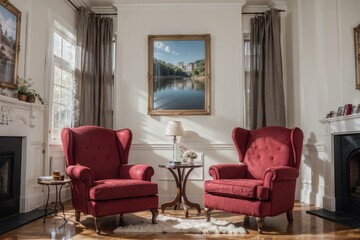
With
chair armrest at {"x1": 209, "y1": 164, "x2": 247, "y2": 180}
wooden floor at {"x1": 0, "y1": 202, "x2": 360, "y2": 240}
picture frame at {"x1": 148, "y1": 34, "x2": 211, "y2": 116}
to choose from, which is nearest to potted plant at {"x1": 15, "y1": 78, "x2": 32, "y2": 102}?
wooden floor at {"x1": 0, "y1": 202, "x2": 360, "y2": 240}

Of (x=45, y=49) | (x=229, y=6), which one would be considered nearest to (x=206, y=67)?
(x=229, y=6)

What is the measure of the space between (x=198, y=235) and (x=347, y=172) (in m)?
2.08

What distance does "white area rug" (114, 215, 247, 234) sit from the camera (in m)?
3.28

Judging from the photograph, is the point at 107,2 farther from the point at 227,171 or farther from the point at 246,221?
the point at 246,221

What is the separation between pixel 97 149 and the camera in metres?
4.03

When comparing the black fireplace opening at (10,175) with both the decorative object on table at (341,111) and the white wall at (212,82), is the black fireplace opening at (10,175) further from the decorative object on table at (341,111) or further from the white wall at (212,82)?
the decorative object on table at (341,111)

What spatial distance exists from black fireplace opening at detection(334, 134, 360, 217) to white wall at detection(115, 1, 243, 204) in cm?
147

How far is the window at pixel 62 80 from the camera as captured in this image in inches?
190

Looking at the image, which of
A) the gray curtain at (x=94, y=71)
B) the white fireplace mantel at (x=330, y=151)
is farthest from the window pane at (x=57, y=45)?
the white fireplace mantel at (x=330, y=151)

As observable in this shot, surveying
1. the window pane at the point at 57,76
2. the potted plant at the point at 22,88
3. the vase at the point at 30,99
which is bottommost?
the vase at the point at 30,99

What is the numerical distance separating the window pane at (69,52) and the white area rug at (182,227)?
2.94m

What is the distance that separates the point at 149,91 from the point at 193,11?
1481 mm

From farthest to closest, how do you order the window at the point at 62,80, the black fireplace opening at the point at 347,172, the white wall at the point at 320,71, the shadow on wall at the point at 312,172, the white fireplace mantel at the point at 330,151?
the window at the point at 62,80, the shadow on wall at the point at 312,172, the white wall at the point at 320,71, the white fireplace mantel at the point at 330,151, the black fireplace opening at the point at 347,172

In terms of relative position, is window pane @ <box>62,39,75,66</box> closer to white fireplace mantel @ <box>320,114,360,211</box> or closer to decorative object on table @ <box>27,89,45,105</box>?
decorative object on table @ <box>27,89,45,105</box>
